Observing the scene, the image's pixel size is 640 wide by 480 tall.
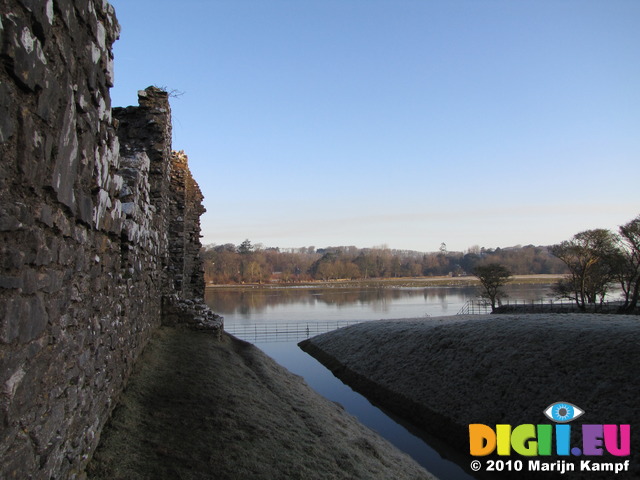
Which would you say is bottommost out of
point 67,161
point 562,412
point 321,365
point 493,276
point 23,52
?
point 321,365

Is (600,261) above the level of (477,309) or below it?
above

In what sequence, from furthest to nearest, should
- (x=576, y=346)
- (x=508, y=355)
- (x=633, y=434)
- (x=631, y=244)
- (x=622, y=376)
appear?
1. (x=631, y=244)
2. (x=508, y=355)
3. (x=576, y=346)
4. (x=622, y=376)
5. (x=633, y=434)

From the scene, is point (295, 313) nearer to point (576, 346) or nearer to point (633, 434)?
point (576, 346)

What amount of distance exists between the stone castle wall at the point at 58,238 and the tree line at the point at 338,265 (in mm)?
88507

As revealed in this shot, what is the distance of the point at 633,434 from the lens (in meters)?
9.71

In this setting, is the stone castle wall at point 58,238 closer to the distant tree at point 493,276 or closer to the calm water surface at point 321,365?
the calm water surface at point 321,365

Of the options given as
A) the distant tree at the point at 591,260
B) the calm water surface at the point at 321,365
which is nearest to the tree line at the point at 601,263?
the distant tree at the point at 591,260

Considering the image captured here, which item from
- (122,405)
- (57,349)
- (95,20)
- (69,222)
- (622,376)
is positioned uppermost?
(95,20)

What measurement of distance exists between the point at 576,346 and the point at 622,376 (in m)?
2.08

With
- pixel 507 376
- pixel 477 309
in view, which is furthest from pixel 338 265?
pixel 507 376

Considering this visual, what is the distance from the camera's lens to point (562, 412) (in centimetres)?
1130

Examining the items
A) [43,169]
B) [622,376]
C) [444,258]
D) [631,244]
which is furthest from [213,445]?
[444,258]
